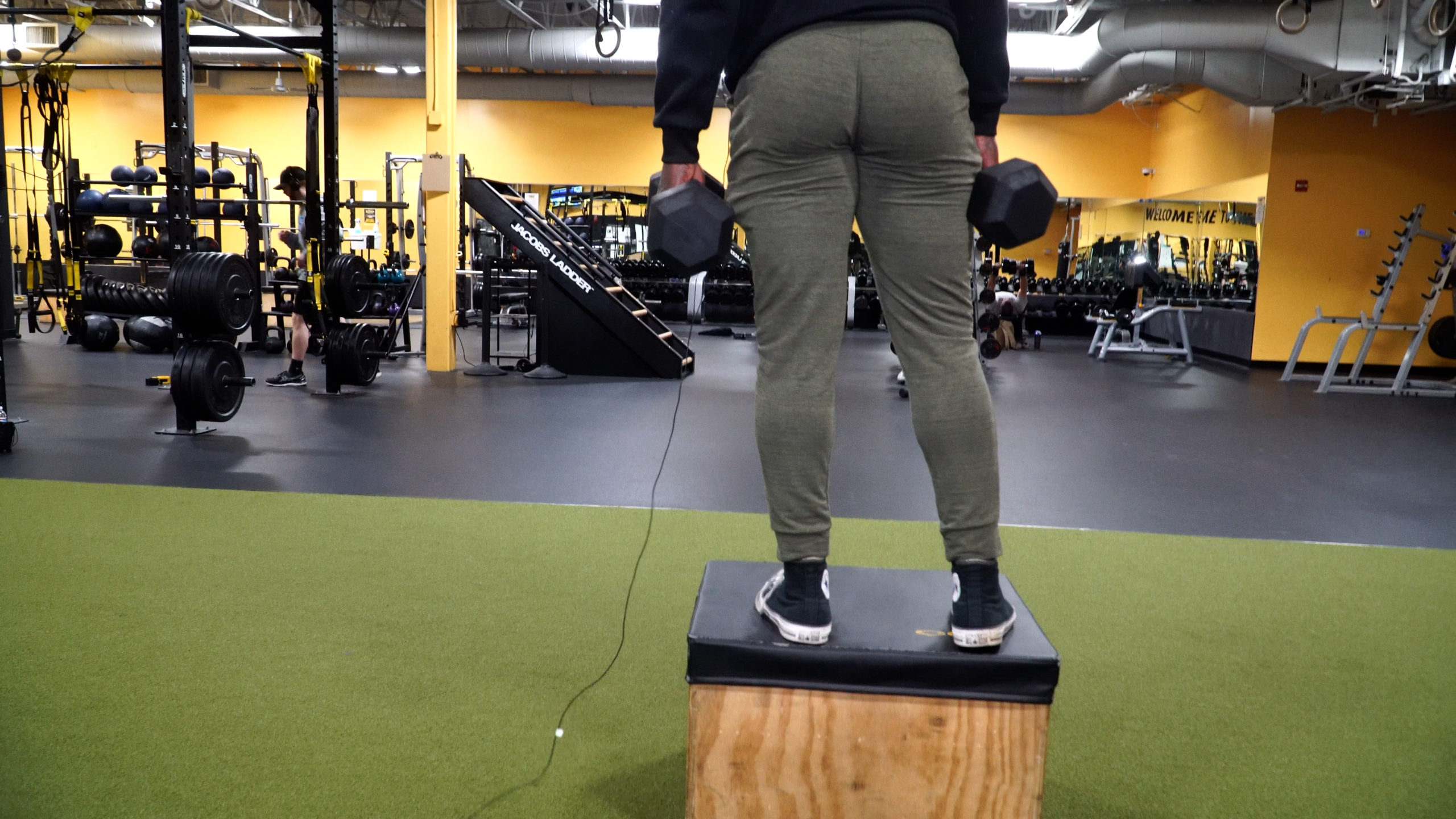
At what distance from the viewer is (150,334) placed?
7.82 meters

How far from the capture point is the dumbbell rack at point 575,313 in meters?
6.61

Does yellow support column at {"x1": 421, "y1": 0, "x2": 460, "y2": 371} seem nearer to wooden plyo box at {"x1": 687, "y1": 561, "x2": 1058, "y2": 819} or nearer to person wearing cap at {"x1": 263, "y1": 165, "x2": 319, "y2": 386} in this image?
person wearing cap at {"x1": 263, "y1": 165, "x2": 319, "y2": 386}

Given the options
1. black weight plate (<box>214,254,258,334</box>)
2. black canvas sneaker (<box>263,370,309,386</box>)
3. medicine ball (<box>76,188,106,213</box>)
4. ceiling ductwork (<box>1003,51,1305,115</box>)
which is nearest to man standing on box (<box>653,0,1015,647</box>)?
black weight plate (<box>214,254,258,334</box>)

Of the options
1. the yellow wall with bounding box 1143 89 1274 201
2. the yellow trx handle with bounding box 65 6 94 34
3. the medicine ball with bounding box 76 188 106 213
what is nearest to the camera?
the yellow trx handle with bounding box 65 6 94 34

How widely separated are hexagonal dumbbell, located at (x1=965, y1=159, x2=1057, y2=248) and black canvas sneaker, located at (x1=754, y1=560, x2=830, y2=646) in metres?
0.49

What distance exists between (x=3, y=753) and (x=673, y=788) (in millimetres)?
989

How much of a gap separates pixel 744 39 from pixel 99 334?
8.38m

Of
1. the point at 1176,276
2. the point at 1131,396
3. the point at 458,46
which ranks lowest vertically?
the point at 1131,396

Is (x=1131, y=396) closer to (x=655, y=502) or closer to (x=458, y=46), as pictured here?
(x=655, y=502)

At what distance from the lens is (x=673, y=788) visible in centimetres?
145

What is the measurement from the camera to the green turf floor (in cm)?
144

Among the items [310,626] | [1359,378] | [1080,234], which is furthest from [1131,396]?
[1080,234]

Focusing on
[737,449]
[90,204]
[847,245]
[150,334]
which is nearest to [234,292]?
[737,449]

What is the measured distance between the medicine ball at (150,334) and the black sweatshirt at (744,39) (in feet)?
25.2
